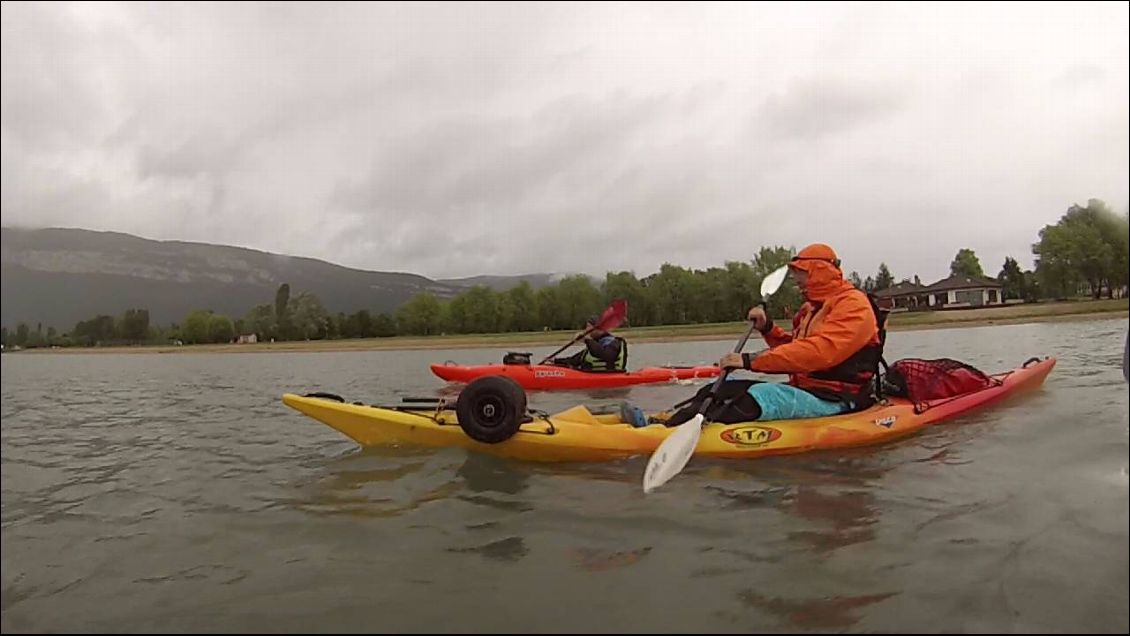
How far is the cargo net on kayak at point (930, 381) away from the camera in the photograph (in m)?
7.71

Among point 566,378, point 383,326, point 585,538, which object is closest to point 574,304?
point 383,326

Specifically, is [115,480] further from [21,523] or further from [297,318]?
[297,318]

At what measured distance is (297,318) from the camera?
61594mm

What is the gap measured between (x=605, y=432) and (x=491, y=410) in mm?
1062

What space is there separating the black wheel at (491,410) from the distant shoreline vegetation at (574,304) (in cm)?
278

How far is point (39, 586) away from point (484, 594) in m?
2.65

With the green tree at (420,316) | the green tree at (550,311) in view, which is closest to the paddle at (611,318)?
the green tree at (420,316)

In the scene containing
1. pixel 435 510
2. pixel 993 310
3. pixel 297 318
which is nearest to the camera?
pixel 435 510

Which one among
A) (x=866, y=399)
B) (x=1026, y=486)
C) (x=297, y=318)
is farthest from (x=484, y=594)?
(x=297, y=318)

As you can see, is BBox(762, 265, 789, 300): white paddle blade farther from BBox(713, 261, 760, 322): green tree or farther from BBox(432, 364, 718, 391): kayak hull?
BBox(713, 261, 760, 322): green tree

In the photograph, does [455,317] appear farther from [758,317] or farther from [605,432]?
[605,432]

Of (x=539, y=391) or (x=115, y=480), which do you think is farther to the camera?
(x=539, y=391)

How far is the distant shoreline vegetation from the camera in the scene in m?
3.75

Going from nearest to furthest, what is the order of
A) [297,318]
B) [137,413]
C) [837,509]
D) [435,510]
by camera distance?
[837,509], [435,510], [137,413], [297,318]
